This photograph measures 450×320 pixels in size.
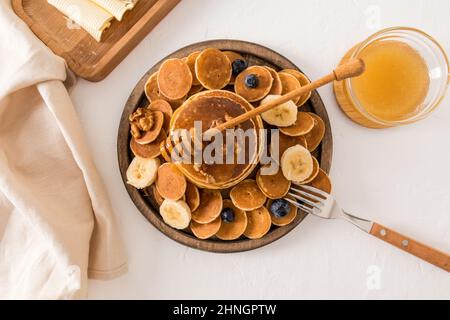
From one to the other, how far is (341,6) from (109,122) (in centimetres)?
79

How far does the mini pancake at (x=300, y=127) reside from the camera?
1.10 meters

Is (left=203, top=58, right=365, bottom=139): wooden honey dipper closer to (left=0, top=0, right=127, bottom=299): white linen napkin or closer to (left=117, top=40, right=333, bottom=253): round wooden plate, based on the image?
(left=117, top=40, right=333, bottom=253): round wooden plate

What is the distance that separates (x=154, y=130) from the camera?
110 cm

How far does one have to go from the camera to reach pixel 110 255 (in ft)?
3.94

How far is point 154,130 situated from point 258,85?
0.30m

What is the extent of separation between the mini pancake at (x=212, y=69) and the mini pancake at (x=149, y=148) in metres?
0.18

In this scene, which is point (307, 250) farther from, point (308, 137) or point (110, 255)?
point (110, 255)

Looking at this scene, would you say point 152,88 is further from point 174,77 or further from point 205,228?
point 205,228

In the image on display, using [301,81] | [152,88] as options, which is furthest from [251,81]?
[152,88]

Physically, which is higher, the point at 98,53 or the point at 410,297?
the point at 98,53

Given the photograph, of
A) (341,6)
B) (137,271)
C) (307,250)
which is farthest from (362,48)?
(137,271)

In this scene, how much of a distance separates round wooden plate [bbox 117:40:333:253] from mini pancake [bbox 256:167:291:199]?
104 millimetres

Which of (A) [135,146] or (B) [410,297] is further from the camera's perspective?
(B) [410,297]

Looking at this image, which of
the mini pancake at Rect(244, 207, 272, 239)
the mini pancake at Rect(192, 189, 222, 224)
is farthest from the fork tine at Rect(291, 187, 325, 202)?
the mini pancake at Rect(192, 189, 222, 224)
